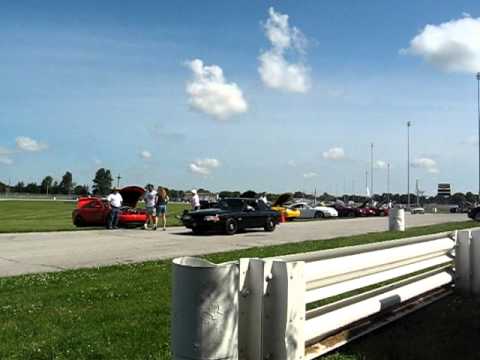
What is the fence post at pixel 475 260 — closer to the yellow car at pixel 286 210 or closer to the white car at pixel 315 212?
the yellow car at pixel 286 210

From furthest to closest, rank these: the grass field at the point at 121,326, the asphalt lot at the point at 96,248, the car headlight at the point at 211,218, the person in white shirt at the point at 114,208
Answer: the person in white shirt at the point at 114,208, the car headlight at the point at 211,218, the asphalt lot at the point at 96,248, the grass field at the point at 121,326

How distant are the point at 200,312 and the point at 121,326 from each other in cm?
237

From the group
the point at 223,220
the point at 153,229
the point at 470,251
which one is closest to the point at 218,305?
the point at 470,251

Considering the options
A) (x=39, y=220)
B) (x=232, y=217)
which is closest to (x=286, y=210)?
(x=39, y=220)

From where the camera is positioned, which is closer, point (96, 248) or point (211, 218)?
point (96, 248)

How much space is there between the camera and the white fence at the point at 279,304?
339cm

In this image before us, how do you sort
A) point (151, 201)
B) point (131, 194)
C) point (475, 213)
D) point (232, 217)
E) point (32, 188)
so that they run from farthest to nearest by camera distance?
point (32, 188) < point (475, 213) < point (131, 194) < point (151, 201) < point (232, 217)

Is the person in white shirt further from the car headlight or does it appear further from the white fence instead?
the white fence

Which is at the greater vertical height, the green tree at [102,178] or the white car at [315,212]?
the green tree at [102,178]

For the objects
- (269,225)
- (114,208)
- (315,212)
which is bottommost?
(269,225)

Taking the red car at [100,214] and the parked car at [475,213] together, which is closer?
the red car at [100,214]

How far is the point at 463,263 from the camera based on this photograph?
732cm

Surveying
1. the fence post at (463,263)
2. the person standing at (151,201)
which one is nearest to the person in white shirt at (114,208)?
the person standing at (151,201)

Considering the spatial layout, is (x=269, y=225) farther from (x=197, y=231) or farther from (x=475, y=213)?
(x=475, y=213)
